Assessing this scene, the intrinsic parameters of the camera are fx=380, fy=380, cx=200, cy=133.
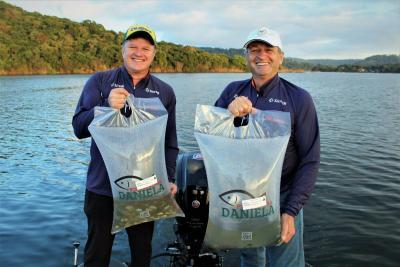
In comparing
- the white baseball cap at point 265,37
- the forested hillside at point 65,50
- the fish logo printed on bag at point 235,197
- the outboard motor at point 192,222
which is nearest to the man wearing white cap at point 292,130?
the white baseball cap at point 265,37

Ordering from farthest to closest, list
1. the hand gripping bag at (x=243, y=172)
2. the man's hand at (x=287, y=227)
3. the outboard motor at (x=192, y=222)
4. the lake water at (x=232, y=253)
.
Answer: the lake water at (x=232, y=253), the outboard motor at (x=192, y=222), the man's hand at (x=287, y=227), the hand gripping bag at (x=243, y=172)

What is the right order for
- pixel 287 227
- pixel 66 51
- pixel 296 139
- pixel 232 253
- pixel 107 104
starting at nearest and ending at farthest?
pixel 287 227 < pixel 296 139 < pixel 107 104 < pixel 232 253 < pixel 66 51

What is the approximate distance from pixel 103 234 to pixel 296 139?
187 cm

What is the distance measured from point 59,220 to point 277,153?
6804mm

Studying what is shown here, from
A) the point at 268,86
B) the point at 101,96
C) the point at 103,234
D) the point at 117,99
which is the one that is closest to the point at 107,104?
the point at 101,96

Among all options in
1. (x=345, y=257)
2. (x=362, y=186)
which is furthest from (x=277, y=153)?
(x=362, y=186)

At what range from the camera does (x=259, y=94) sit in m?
3.10

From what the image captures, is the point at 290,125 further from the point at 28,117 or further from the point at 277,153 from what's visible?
the point at 28,117

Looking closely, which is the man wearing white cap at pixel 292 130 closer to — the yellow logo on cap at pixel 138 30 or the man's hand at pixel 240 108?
the man's hand at pixel 240 108

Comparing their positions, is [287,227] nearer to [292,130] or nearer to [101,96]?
[292,130]

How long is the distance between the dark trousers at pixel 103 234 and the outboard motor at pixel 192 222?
0.62m

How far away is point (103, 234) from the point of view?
11.1 feet

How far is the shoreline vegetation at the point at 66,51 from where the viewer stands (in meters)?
97.9

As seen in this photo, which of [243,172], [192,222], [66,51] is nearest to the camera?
[243,172]
